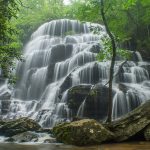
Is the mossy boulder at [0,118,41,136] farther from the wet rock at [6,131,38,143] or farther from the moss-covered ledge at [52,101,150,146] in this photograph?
the moss-covered ledge at [52,101,150,146]

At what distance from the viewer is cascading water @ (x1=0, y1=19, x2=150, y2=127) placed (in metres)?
21.9

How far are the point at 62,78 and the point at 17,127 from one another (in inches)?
440

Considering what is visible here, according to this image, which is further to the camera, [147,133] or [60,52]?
[60,52]

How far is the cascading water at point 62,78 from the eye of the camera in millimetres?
21914

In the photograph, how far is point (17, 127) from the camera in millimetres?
17250

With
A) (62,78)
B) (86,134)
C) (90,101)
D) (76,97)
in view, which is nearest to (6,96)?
(62,78)

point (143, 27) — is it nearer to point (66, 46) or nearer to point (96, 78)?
point (66, 46)

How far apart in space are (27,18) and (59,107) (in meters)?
27.2

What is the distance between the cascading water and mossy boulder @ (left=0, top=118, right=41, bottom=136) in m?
3.84

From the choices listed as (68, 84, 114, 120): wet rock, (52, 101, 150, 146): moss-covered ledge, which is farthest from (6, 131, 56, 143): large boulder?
(68, 84, 114, 120): wet rock

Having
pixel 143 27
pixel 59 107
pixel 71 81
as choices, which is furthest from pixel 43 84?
pixel 143 27

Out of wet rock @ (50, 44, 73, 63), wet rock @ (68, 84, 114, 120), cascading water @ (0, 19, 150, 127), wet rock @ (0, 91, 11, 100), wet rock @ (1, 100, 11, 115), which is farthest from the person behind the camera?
wet rock @ (50, 44, 73, 63)

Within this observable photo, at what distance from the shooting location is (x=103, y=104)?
2117 centimetres

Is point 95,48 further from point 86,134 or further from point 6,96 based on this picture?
point 86,134
